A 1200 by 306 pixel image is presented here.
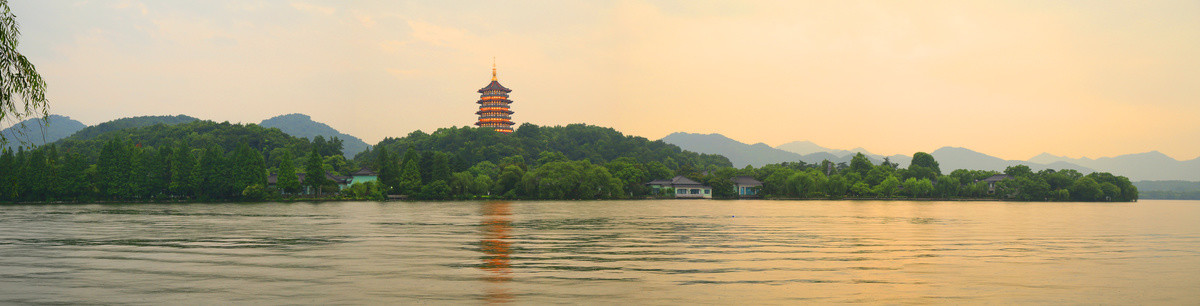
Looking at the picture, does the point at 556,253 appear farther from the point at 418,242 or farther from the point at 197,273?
the point at 197,273

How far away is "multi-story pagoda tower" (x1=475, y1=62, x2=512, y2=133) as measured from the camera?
168 meters

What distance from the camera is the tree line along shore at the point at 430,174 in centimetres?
6931

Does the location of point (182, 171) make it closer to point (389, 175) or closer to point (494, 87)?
point (389, 175)

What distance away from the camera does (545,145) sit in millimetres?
148375

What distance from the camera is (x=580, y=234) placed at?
2617cm

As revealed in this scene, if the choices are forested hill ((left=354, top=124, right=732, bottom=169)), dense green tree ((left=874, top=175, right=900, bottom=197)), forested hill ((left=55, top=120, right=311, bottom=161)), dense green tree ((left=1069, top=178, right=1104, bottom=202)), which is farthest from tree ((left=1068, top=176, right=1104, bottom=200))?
Result: forested hill ((left=55, top=120, right=311, bottom=161))

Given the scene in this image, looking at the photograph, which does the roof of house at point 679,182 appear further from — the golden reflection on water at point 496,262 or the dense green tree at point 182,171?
the golden reflection on water at point 496,262

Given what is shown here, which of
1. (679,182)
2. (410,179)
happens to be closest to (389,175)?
(410,179)

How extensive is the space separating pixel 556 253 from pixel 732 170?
91600mm

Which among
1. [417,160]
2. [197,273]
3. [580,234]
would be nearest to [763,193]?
[417,160]

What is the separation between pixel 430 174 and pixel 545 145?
66.6 meters

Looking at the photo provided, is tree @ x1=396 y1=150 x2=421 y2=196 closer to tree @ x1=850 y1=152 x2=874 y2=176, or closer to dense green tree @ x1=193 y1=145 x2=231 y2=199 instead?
dense green tree @ x1=193 y1=145 x2=231 y2=199

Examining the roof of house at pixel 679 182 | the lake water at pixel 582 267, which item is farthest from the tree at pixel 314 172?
the lake water at pixel 582 267

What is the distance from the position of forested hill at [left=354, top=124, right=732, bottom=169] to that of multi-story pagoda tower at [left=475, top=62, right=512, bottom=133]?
381 inches
